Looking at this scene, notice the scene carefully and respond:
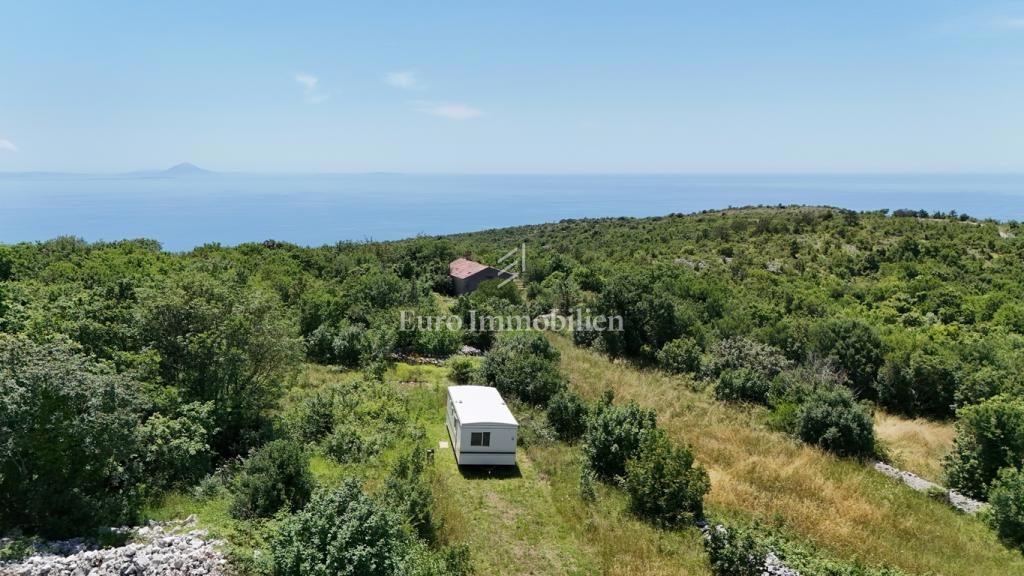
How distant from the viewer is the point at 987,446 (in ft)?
49.1

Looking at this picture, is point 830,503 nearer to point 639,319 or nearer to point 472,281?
point 639,319

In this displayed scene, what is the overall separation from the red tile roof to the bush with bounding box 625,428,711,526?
24.3 m

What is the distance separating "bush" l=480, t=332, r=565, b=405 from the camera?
765 inches

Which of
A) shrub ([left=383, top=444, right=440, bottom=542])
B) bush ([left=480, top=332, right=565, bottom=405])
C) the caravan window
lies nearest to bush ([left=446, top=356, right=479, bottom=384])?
bush ([left=480, top=332, right=565, bottom=405])

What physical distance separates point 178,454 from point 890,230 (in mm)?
58829

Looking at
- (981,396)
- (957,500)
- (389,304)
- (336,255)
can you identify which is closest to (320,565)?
(957,500)

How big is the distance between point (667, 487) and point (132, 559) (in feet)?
34.5

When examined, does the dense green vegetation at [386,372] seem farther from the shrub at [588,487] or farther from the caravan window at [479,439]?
the caravan window at [479,439]

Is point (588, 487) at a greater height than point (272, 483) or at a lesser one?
lesser

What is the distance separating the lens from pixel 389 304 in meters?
29.4

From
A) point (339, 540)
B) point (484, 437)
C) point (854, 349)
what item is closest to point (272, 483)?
point (339, 540)

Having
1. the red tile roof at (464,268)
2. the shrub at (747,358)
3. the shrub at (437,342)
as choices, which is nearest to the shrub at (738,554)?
the shrub at (747,358)

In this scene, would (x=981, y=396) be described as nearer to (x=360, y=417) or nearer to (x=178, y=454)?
(x=360, y=417)

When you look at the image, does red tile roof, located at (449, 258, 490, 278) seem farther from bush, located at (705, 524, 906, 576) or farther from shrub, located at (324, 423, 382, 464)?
bush, located at (705, 524, 906, 576)
